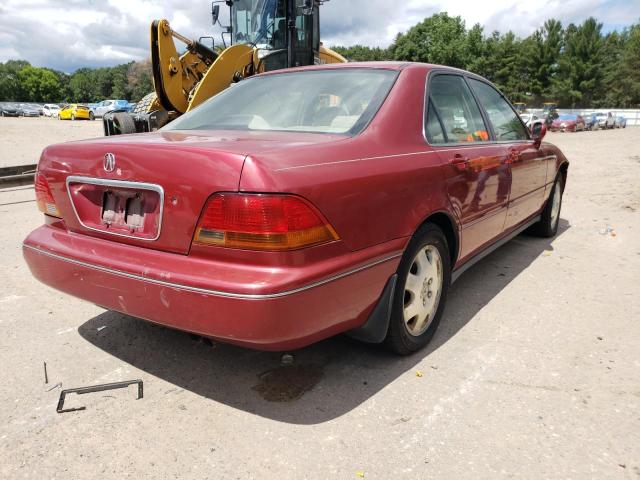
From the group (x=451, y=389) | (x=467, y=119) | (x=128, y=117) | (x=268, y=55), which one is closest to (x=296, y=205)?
(x=451, y=389)

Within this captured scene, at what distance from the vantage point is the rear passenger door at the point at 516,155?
12.7ft

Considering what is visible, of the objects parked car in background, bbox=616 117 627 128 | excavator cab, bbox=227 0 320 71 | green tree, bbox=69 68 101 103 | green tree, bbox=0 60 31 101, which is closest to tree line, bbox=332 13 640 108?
parked car in background, bbox=616 117 627 128

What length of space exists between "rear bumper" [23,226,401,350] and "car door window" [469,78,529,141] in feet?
6.46

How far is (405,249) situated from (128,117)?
7.56m

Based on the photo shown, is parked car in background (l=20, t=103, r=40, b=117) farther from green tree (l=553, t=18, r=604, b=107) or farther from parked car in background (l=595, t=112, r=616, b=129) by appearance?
green tree (l=553, t=18, r=604, b=107)

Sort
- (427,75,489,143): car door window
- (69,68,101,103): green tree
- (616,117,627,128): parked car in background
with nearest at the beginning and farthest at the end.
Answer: (427,75,489,143): car door window, (616,117,627,128): parked car in background, (69,68,101,103): green tree

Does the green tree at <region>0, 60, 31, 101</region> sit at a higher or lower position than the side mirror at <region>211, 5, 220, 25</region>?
higher

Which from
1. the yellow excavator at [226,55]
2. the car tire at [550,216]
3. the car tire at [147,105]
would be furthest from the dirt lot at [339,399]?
the car tire at [147,105]

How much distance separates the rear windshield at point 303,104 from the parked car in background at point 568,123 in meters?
34.5

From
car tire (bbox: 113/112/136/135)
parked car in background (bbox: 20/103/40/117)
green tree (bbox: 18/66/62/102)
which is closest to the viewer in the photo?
car tire (bbox: 113/112/136/135)

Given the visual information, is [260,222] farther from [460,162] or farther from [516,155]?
[516,155]

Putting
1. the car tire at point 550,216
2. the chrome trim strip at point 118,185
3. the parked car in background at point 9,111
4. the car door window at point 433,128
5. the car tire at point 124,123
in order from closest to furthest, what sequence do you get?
the chrome trim strip at point 118,185 → the car door window at point 433,128 → the car tire at point 550,216 → the car tire at point 124,123 → the parked car in background at point 9,111

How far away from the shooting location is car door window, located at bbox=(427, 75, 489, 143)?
3.08 meters

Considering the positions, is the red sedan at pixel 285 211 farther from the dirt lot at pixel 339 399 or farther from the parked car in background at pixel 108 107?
the parked car in background at pixel 108 107
